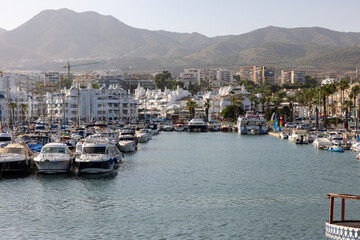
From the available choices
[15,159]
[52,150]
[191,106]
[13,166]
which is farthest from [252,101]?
[13,166]

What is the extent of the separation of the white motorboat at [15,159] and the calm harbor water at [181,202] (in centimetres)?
178

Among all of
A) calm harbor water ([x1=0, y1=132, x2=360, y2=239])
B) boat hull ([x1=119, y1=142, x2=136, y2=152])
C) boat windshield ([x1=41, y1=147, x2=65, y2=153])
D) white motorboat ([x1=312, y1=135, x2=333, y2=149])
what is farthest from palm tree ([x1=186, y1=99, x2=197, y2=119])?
boat windshield ([x1=41, y1=147, x2=65, y2=153])

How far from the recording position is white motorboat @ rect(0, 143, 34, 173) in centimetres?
4450

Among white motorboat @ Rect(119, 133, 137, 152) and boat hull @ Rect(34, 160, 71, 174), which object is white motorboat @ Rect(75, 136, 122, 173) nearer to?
boat hull @ Rect(34, 160, 71, 174)

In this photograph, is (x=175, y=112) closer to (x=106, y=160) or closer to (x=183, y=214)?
(x=106, y=160)

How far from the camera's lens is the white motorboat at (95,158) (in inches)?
1766

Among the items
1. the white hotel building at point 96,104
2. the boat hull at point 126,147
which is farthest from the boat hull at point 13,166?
the white hotel building at point 96,104

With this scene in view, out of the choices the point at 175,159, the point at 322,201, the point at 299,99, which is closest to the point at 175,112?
the point at 299,99

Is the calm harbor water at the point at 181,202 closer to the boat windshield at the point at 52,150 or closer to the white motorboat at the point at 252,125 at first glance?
the boat windshield at the point at 52,150

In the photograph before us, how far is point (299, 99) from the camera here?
6048 inches

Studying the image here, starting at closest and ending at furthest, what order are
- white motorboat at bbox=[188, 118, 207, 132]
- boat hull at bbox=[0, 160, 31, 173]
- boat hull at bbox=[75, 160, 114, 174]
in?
1. boat hull at bbox=[0, 160, 31, 173]
2. boat hull at bbox=[75, 160, 114, 174]
3. white motorboat at bbox=[188, 118, 207, 132]

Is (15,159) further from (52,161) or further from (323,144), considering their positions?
(323,144)

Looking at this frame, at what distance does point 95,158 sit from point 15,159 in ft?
22.6

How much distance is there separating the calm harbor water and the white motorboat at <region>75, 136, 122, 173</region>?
1437 millimetres
